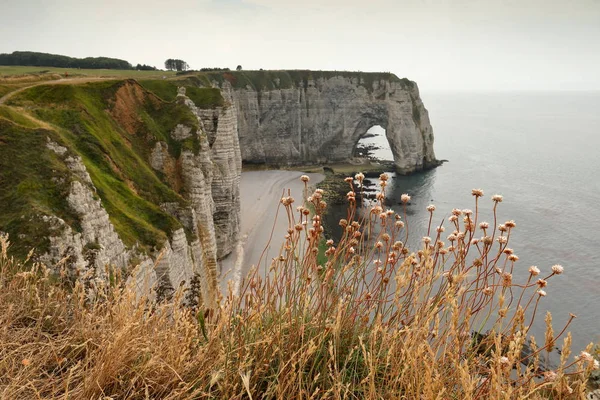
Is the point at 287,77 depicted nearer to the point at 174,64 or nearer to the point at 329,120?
the point at 329,120

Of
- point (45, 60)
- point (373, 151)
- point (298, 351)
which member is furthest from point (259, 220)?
point (373, 151)

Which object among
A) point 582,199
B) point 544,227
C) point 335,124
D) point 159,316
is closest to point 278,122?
point 335,124

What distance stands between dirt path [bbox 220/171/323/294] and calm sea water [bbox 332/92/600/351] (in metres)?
12.4

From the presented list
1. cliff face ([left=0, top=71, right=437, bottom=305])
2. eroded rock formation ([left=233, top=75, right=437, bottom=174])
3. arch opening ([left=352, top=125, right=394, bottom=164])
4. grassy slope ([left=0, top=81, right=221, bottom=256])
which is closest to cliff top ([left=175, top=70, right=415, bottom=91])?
eroded rock formation ([left=233, top=75, right=437, bottom=174])

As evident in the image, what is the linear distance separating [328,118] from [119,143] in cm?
6943

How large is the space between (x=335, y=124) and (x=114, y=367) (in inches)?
3612

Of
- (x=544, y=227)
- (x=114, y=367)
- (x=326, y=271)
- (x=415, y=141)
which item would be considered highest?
(x=326, y=271)

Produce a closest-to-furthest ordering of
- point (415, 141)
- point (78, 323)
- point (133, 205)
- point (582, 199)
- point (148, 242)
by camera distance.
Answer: point (78, 323), point (148, 242), point (133, 205), point (582, 199), point (415, 141)

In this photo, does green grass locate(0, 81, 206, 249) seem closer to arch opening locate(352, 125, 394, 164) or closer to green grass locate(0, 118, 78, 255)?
green grass locate(0, 118, 78, 255)

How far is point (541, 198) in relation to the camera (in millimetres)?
70750

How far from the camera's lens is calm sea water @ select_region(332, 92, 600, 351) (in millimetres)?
37906

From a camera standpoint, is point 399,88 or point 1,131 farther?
point 399,88

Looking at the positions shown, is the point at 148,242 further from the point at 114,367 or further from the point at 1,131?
the point at 114,367

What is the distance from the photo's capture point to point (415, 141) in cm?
8794
